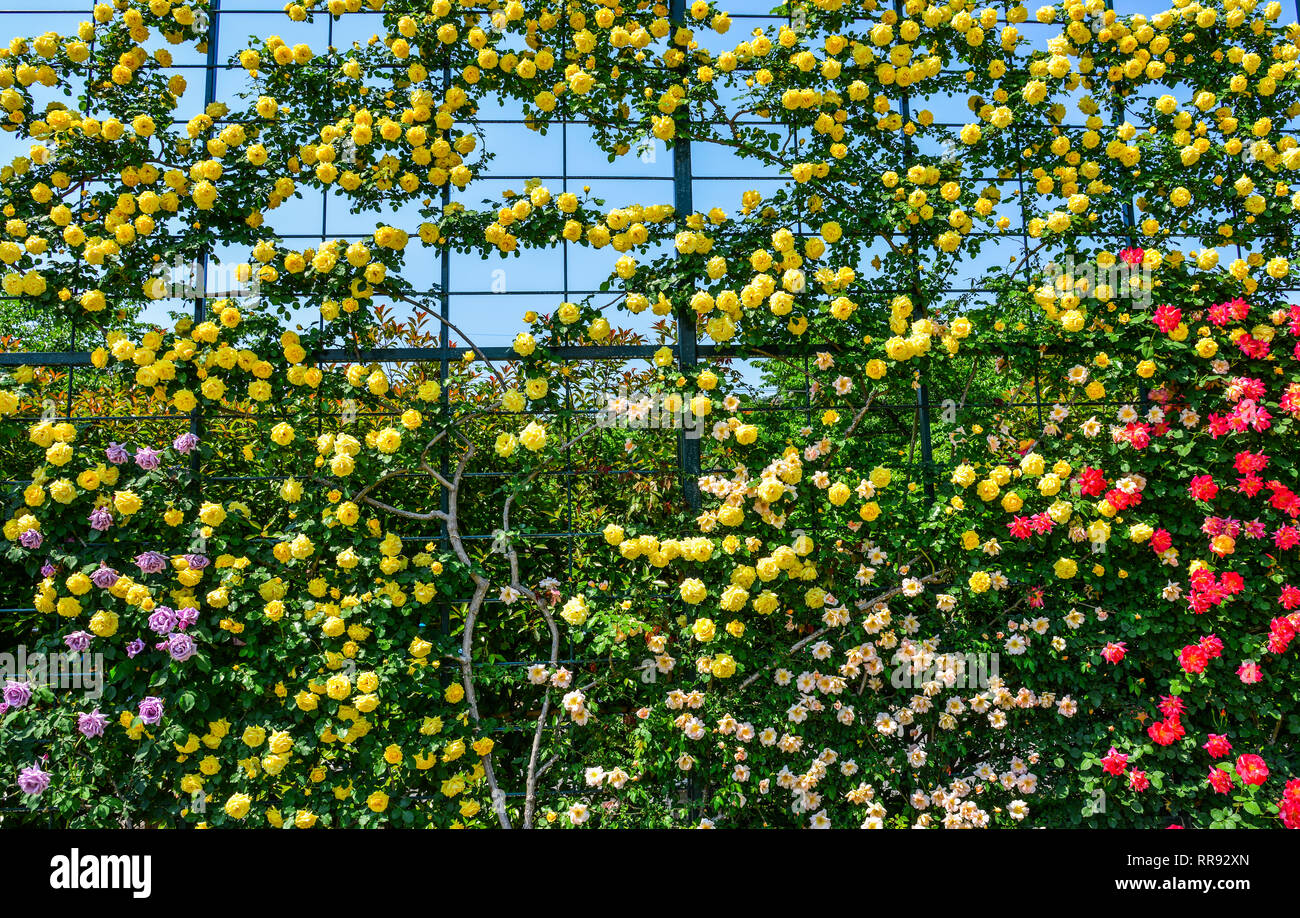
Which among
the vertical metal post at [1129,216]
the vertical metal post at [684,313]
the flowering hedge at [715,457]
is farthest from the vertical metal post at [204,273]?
the vertical metal post at [1129,216]

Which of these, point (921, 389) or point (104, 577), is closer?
point (104, 577)

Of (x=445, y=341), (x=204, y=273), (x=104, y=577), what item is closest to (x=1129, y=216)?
(x=445, y=341)

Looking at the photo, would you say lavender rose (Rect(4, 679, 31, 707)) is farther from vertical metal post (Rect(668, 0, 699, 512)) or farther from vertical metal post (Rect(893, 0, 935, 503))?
vertical metal post (Rect(893, 0, 935, 503))

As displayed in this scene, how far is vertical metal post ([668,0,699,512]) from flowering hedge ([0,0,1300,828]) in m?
0.05

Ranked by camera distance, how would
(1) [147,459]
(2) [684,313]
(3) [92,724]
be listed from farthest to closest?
(2) [684,313] → (1) [147,459] → (3) [92,724]

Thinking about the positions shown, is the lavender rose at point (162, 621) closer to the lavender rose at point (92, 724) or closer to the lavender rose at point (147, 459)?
the lavender rose at point (92, 724)

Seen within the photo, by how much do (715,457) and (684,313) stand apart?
26.4 inches

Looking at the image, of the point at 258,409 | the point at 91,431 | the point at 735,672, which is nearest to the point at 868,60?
the point at 735,672

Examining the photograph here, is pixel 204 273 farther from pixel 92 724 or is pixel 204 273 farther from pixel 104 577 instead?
pixel 92 724

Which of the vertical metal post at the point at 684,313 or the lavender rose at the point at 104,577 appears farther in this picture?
the vertical metal post at the point at 684,313

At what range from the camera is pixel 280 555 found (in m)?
3.24

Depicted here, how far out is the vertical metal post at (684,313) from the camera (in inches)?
133

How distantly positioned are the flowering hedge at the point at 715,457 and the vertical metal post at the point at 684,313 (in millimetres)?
46

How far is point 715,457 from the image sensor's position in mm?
3443
